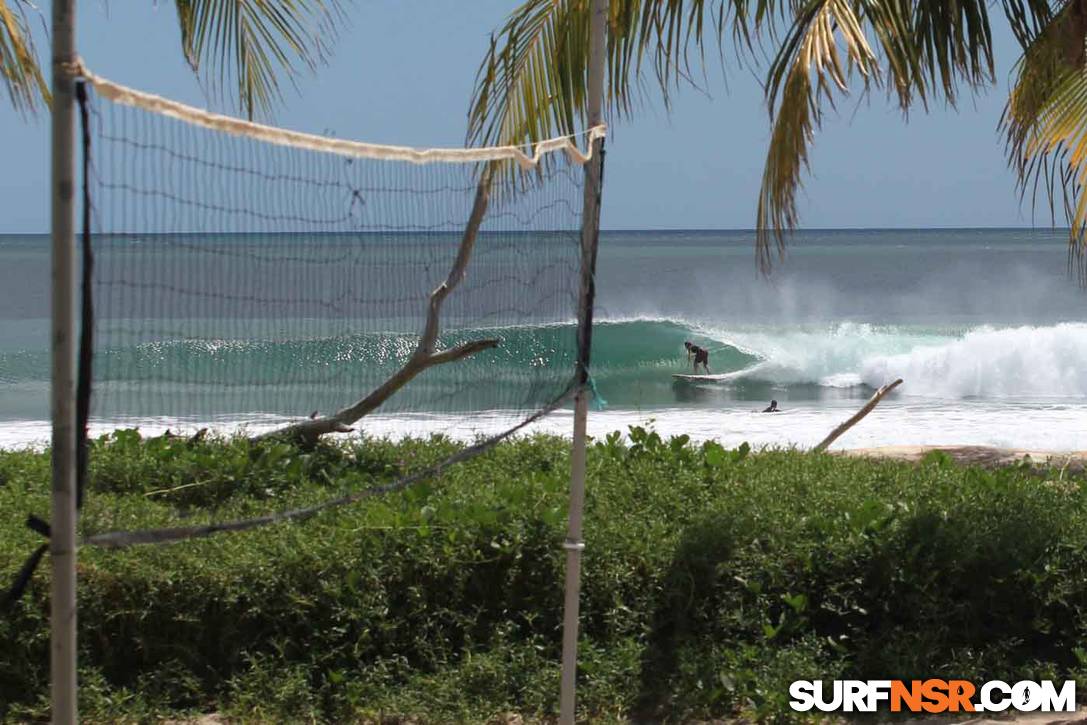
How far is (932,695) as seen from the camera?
4480mm

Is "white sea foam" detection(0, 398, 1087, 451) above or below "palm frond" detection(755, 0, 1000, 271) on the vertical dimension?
below

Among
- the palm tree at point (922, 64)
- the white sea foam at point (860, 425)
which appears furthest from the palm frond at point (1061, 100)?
the white sea foam at point (860, 425)

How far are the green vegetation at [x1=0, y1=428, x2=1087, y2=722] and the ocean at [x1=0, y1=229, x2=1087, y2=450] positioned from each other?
0.60 meters

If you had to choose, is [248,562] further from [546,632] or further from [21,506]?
[21,506]

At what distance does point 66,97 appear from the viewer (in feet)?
8.10

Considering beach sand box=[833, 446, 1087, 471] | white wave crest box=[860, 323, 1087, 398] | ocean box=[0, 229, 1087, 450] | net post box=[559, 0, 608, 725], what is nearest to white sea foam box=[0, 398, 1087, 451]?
ocean box=[0, 229, 1087, 450]

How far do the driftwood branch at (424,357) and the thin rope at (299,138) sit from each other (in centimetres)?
130

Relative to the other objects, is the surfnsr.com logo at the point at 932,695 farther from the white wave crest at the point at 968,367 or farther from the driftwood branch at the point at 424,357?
the white wave crest at the point at 968,367

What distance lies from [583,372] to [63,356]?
6.84ft

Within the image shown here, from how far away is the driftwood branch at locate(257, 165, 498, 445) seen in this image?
5.52 metres

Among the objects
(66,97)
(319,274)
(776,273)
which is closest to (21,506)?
(319,274)

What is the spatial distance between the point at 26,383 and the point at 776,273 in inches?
1311

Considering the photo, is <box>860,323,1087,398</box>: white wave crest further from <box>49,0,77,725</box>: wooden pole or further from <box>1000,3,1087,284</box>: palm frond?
A: <box>49,0,77,725</box>: wooden pole

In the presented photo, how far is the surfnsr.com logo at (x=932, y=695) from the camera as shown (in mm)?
4383
